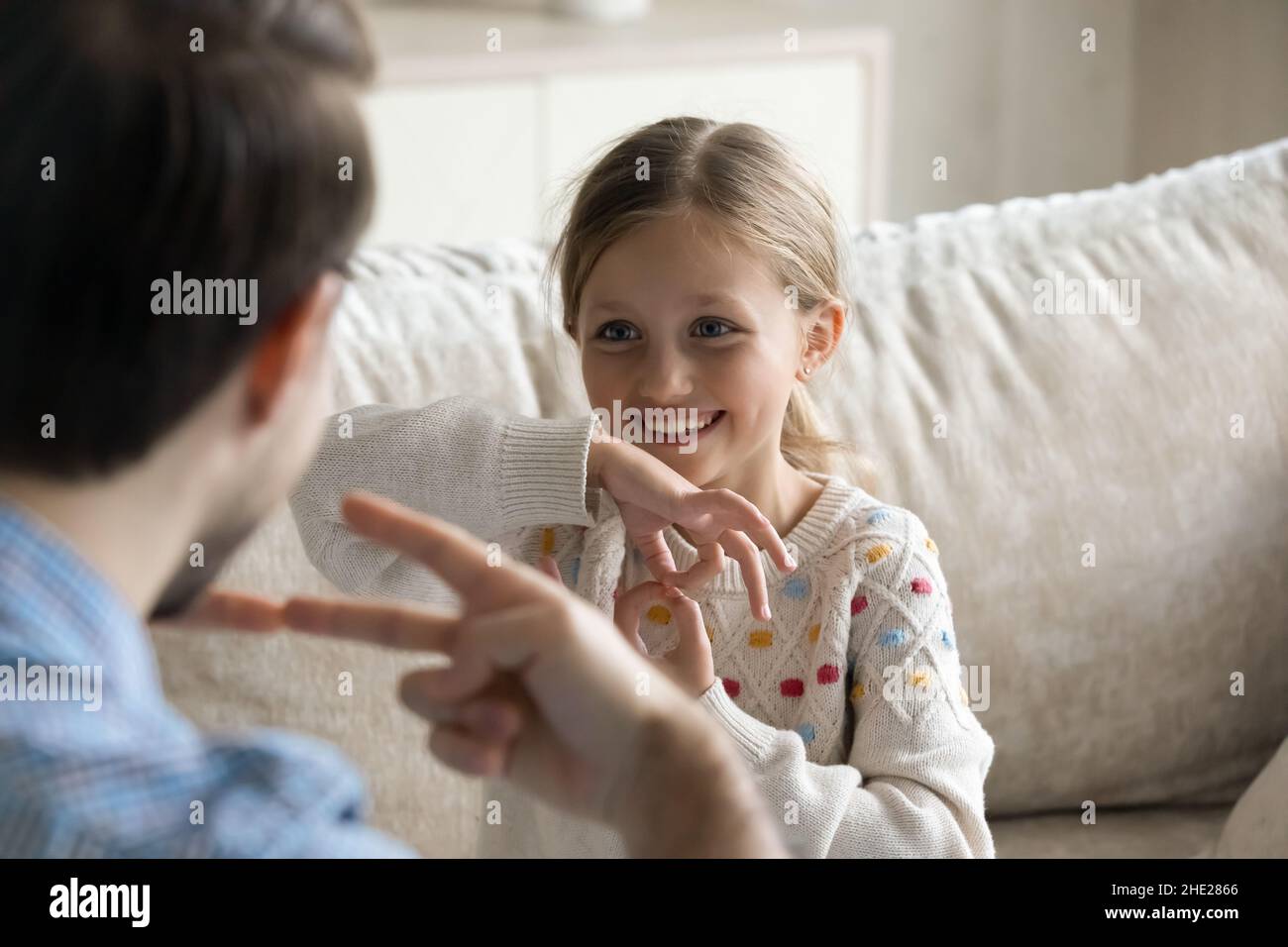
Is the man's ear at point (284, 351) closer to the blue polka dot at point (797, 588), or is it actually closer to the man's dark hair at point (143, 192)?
the man's dark hair at point (143, 192)

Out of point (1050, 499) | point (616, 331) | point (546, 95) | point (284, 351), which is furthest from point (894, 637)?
point (546, 95)

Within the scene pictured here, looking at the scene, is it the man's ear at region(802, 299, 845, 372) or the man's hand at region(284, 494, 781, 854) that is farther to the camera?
the man's ear at region(802, 299, 845, 372)

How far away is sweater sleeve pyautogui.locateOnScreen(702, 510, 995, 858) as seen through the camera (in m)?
1.03

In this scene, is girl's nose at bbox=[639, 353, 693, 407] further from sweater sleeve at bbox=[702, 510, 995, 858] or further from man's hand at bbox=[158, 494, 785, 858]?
man's hand at bbox=[158, 494, 785, 858]

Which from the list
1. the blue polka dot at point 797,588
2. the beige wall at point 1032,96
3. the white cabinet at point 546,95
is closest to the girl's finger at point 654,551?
the blue polka dot at point 797,588

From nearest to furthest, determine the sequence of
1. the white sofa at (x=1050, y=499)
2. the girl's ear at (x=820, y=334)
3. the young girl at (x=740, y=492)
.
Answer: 1. the young girl at (x=740, y=492)
2. the girl's ear at (x=820, y=334)
3. the white sofa at (x=1050, y=499)

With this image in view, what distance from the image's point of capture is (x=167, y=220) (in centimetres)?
54

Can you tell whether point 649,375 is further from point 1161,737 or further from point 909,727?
point 1161,737

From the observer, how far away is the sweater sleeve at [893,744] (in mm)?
1025

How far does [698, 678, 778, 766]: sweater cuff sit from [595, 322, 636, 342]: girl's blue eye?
0.26 metres

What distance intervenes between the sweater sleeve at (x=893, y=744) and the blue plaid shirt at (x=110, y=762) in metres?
0.49

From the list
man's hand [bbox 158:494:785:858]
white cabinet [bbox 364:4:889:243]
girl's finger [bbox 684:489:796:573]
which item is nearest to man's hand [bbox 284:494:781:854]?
man's hand [bbox 158:494:785:858]

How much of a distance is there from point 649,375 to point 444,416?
18 centimetres

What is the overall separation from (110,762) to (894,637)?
2.20 ft
